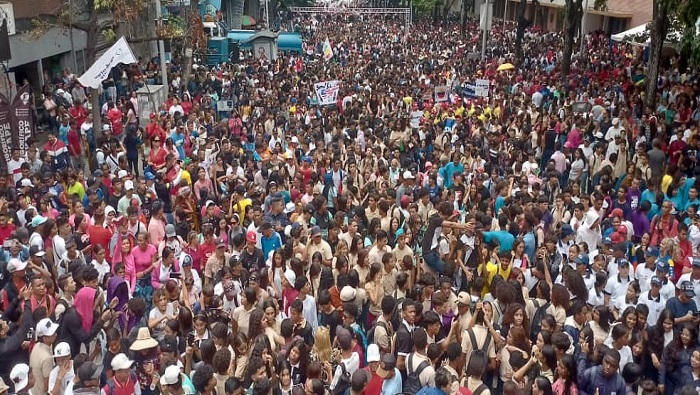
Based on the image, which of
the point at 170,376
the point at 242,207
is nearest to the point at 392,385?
the point at 170,376

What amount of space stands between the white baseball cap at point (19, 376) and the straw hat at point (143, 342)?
2.49 ft

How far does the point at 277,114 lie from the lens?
1653 cm

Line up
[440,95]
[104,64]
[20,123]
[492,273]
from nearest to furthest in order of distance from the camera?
1. [492,273]
2. [20,123]
3. [104,64]
4. [440,95]

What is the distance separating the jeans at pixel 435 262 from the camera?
302 inches

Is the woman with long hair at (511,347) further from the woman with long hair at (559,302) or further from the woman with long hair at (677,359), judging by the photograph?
the woman with long hair at (677,359)

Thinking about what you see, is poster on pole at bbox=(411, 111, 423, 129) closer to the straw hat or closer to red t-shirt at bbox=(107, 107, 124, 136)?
red t-shirt at bbox=(107, 107, 124, 136)

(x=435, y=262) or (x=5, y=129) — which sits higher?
(x=5, y=129)

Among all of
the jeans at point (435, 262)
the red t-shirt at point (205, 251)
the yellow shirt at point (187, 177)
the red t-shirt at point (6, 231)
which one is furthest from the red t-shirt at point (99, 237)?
A: the jeans at point (435, 262)

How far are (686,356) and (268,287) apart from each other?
3.74 metres

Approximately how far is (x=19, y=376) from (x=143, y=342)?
35.3 inches

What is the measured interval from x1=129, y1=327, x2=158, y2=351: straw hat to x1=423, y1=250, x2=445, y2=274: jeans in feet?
10.4

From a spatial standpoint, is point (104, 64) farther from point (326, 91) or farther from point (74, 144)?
point (326, 91)

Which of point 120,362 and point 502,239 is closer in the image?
point 120,362

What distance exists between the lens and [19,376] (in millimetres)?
5141
